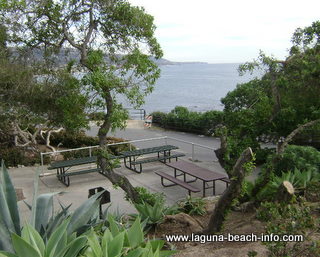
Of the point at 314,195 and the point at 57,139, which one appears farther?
the point at 57,139

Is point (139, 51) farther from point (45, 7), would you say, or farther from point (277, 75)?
point (277, 75)

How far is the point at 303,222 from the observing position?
373cm

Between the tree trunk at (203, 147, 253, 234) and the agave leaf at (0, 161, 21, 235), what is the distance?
272 cm

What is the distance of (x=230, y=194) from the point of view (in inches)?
205

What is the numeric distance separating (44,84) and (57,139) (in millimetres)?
5246

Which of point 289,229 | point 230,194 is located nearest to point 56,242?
point 289,229

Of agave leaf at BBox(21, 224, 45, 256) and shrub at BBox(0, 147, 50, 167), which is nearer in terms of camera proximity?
agave leaf at BBox(21, 224, 45, 256)

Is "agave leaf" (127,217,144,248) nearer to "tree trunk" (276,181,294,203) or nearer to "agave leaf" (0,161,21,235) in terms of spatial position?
"agave leaf" (0,161,21,235)

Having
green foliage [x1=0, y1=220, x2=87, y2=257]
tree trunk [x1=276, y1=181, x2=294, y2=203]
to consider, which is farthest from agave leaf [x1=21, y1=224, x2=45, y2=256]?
tree trunk [x1=276, y1=181, x2=294, y2=203]

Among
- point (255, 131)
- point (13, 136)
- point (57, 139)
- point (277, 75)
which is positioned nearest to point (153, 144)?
point (57, 139)

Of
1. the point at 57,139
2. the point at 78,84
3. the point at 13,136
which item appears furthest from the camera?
the point at 57,139

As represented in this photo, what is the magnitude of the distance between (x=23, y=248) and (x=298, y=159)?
299 inches

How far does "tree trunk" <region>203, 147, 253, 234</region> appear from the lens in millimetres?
4920

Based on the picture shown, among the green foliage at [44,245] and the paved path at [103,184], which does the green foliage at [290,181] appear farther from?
the green foliage at [44,245]
